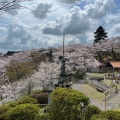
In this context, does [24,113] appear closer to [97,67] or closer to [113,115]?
[113,115]

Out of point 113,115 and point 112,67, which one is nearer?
point 113,115

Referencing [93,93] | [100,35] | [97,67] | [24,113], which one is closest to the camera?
[24,113]

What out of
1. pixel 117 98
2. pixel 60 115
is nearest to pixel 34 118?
pixel 60 115

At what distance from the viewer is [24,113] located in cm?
1166

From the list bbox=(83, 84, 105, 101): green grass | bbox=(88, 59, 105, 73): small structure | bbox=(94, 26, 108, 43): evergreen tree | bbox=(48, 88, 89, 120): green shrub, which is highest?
bbox=(94, 26, 108, 43): evergreen tree

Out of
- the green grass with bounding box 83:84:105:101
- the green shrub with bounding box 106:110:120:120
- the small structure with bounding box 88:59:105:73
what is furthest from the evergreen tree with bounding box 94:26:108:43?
the green shrub with bounding box 106:110:120:120

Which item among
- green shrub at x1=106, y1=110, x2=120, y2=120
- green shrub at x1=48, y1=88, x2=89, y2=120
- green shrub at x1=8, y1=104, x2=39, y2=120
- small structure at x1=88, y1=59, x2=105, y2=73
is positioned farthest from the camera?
small structure at x1=88, y1=59, x2=105, y2=73

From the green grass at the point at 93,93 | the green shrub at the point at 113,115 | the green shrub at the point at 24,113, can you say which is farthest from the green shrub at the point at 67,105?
the green grass at the point at 93,93

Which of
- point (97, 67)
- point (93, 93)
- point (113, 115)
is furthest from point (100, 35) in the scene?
point (113, 115)

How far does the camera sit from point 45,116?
11742 millimetres

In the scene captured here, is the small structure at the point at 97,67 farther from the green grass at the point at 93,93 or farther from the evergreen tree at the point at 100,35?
the green grass at the point at 93,93

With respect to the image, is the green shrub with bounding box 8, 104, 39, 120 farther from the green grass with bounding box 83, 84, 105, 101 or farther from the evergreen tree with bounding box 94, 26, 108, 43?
the evergreen tree with bounding box 94, 26, 108, 43

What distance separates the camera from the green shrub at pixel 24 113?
11623 mm

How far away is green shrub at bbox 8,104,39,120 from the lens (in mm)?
11623
